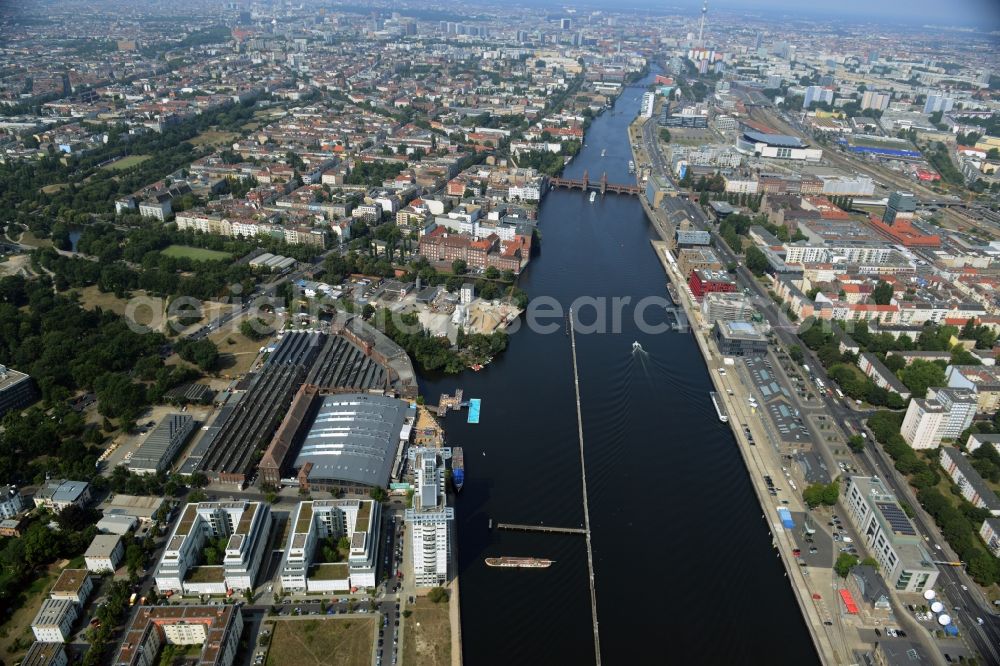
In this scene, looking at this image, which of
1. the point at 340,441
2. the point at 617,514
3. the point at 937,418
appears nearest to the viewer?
the point at 617,514

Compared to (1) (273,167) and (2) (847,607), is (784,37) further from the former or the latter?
(2) (847,607)

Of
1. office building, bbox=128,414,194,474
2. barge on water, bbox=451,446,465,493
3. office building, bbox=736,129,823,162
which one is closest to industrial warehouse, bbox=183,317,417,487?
office building, bbox=128,414,194,474

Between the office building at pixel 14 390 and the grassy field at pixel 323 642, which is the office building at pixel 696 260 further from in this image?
the office building at pixel 14 390

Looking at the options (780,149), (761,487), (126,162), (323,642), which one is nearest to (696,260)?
(761,487)

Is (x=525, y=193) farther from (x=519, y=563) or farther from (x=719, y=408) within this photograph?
(x=519, y=563)

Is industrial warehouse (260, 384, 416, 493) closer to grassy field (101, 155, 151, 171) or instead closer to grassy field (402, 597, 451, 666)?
grassy field (402, 597, 451, 666)

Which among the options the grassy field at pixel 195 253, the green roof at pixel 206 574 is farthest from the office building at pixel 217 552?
the grassy field at pixel 195 253
